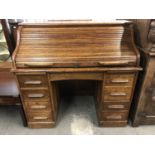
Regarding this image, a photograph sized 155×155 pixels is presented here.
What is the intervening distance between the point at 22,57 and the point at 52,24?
41 centimetres

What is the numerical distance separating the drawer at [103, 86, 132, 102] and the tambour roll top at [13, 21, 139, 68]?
9.6 inches

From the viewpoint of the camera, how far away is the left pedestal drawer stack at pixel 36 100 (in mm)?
1290

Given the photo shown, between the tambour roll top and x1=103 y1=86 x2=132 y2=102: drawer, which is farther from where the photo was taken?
x1=103 y1=86 x2=132 y2=102: drawer

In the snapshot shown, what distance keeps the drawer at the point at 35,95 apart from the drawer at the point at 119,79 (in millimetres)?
578

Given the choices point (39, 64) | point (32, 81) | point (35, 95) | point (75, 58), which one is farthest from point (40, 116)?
point (75, 58)

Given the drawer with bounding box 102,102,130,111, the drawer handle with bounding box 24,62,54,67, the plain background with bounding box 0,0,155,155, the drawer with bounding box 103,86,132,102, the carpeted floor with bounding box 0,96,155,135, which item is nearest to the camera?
the plain background with bounding box 0,0,155,155

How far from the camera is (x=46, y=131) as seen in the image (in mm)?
1593

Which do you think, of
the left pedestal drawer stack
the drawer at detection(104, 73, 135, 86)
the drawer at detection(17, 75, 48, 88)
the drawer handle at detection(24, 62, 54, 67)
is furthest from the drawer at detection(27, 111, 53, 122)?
the drawer at detection(104, 73, 135, 86)

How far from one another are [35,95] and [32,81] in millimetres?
161

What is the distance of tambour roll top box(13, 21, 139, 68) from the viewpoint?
1.24m

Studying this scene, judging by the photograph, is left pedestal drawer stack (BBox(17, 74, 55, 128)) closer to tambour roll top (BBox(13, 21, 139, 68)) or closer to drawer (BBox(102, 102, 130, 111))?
tambour roll top (BBox(13, 21, 139, 68))

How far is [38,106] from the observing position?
145 centimetres
